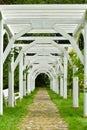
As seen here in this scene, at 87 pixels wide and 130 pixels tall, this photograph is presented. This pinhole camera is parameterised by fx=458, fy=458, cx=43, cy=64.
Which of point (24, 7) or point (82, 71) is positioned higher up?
point (24, 7)

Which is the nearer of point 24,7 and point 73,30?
point 24,7

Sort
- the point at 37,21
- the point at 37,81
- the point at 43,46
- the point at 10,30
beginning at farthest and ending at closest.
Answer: the point at 37,81, the point at 43,46, the point at 10,30, the point at 37,21

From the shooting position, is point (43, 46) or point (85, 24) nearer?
point (85, 24)

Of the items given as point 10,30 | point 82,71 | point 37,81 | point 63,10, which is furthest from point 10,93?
point 37,81

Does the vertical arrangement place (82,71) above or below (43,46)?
below

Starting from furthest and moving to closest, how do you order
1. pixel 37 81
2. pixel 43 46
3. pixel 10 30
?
pixel 37 81
pixel 43 46
pixel 10 30

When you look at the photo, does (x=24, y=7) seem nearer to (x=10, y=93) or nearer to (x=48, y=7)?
(x=48, y=7)

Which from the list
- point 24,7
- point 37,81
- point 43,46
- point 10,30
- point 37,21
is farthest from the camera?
point 37,81

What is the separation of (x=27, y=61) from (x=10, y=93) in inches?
462

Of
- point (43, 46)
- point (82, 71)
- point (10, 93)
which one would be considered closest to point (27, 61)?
point (43, 46)

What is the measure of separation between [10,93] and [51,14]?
5115mm

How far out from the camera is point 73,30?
730 inches

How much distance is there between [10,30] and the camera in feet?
59.1

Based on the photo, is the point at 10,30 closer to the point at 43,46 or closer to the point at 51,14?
the point at 51,14
